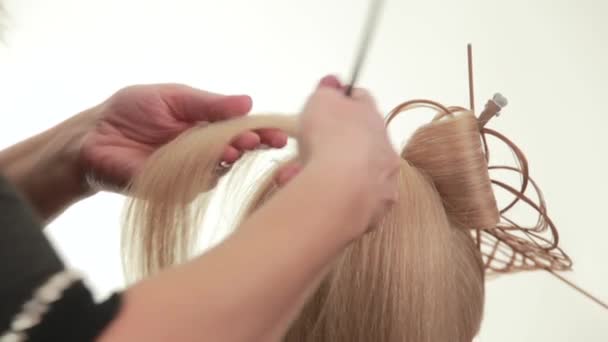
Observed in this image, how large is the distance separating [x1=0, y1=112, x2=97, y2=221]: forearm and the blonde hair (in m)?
0.15

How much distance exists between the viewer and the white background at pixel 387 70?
3.51 ft

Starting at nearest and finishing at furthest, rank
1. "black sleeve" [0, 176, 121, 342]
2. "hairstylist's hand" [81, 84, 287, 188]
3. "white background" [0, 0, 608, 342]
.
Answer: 1. "black sleeve" [0, 176, 121, 342]
2. "hairstylist's hand" [81, 84, 287, 188]
3. "white background" [0, 0, 608, 342]

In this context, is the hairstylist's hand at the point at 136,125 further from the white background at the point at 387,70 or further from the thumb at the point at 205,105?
the white background at the point at 387,70

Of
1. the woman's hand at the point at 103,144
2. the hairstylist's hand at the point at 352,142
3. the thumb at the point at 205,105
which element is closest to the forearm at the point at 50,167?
the woman's hand at the point at 103,144

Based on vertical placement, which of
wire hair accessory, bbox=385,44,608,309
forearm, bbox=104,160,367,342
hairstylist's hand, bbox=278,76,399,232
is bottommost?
wire hair accessory, bbox=385,44,608,309

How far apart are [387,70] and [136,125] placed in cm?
59

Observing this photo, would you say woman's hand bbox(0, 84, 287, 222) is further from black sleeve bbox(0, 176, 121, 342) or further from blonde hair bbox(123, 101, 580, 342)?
black sleeve bbox(0, 176, 121, 342)

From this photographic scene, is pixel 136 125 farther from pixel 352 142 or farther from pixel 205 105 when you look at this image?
pixel 352 142

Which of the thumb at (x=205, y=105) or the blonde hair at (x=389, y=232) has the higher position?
the thumb at (x=205, y=105)

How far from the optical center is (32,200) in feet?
2.52

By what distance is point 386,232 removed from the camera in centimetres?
61

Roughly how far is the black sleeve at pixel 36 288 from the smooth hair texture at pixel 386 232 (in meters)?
0.29

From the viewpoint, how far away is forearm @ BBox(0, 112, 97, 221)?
758 millimetres

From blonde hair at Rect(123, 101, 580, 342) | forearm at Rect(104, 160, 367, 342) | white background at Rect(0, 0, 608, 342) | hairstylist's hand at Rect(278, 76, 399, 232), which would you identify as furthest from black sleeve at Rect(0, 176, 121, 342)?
white background at Rect(0, 0, 608, 342)
